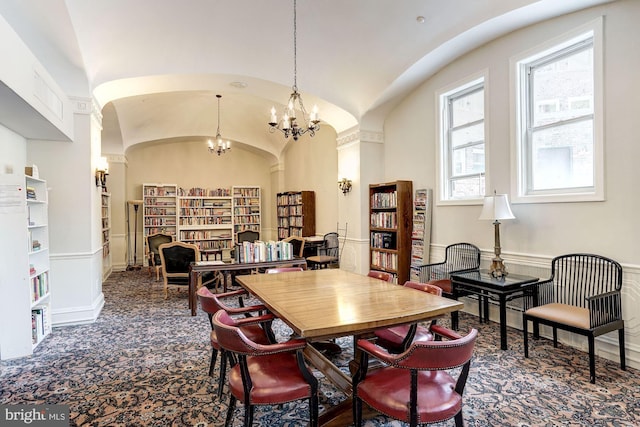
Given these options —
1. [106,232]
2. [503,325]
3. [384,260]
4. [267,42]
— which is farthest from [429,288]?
[106,232]

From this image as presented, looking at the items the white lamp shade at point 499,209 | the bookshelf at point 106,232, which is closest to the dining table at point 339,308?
the white lamp shade at point 499,209

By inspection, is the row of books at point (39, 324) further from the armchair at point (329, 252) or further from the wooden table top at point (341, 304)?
the armchair at point (329, 252)

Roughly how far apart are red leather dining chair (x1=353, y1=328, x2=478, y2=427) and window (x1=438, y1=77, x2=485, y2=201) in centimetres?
353

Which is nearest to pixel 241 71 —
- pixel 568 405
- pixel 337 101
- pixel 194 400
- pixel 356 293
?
pixel 337 101

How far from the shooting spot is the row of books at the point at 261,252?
5.22m

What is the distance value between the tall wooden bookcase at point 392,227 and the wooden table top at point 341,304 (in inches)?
101

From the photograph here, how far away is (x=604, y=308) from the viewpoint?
301 cm

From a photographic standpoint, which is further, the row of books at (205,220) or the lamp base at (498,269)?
the row of books at (205,220)

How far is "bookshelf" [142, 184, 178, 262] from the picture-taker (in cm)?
939

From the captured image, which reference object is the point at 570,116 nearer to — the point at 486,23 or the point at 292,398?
the point at 486,23

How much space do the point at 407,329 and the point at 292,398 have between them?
1.35 m

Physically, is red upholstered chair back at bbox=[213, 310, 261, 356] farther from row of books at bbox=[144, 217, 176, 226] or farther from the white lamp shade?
row of books at bbox=[144, 217, 176, 226]

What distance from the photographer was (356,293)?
2.76 metres

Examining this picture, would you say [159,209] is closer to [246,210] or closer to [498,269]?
[246,210]
